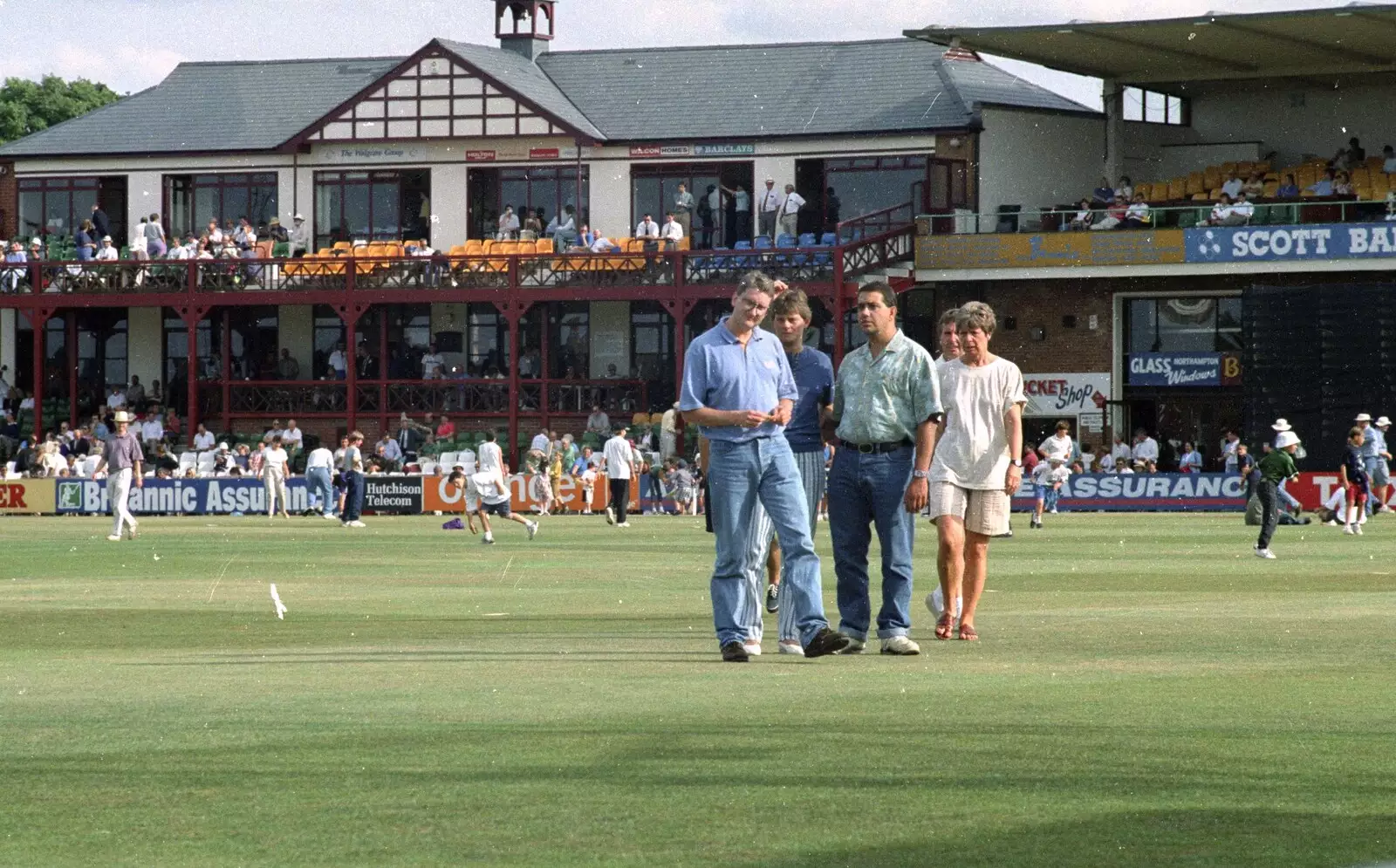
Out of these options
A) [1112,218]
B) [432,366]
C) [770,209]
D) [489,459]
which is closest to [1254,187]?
[1112,218]

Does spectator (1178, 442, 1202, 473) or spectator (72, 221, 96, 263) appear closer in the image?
spectator (1178, 442, 1202, 473)

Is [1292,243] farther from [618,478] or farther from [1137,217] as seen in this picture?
[618,478]

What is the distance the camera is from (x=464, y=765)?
736 centimetres

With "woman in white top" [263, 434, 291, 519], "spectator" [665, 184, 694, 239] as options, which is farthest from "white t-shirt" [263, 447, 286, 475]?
"spectator" [665, 184, 694, 239]

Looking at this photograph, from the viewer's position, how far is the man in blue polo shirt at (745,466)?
11.3 meters

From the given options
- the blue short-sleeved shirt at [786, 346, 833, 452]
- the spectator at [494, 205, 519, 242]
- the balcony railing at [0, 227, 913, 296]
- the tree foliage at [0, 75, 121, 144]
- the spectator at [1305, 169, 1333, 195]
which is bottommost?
the blue short-sleeved shirt at [786, 346, 833, 452]

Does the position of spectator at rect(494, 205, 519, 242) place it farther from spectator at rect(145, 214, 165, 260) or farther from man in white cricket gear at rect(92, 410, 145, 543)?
man in white cricket gear at rect(92, 410, 145, 543)

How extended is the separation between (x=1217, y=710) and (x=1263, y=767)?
1568 millimetres

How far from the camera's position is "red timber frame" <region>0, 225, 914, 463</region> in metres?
51.4

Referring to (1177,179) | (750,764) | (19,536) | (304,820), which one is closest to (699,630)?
(750,764)

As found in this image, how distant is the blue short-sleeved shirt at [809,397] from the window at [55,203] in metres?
49.4

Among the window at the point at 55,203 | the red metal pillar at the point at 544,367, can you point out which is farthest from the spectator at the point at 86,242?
the red metal pillar at the point at 544,367

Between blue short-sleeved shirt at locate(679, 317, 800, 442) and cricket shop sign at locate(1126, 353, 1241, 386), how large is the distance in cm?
4160

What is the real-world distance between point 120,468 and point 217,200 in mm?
28807
